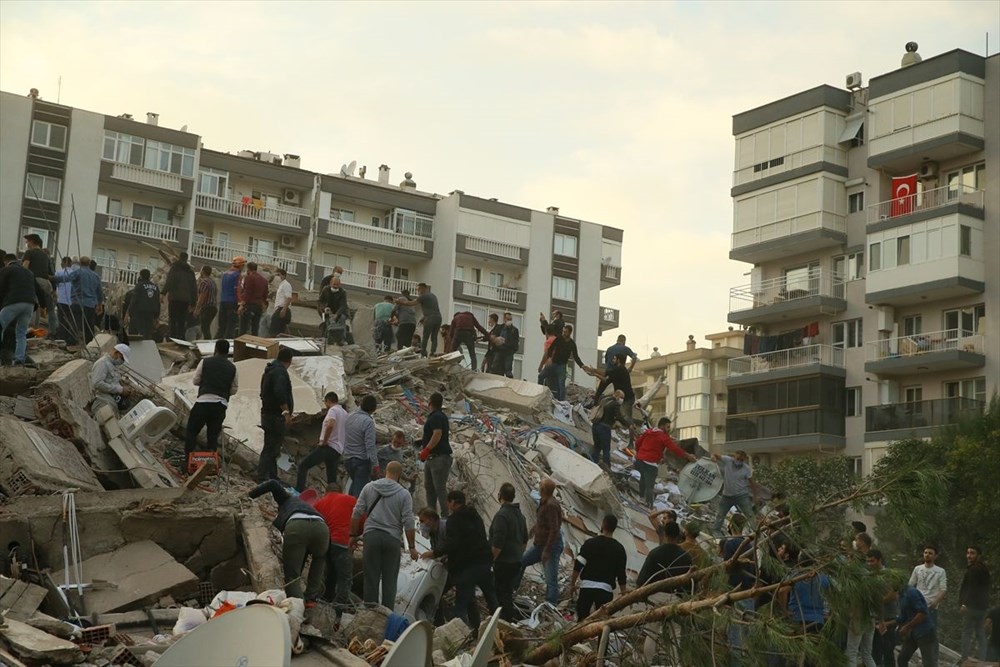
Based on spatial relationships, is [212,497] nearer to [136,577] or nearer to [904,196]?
[136,577]

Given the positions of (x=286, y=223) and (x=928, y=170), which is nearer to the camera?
(x=928, y=170)

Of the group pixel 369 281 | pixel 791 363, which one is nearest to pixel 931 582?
pixel 791 363

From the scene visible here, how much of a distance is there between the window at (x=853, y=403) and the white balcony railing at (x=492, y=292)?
78.3ft

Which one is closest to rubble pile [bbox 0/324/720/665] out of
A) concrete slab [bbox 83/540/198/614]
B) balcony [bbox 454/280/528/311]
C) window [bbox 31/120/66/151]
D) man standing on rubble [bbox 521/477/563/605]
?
concrete slab [bbox 83/540/198/614]

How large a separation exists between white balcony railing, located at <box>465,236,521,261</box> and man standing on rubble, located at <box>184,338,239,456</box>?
48.7 m

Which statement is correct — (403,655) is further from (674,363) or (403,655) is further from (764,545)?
(674,363)

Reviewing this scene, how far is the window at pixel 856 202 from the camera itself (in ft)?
144

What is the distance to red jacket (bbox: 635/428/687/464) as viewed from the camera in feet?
57.0

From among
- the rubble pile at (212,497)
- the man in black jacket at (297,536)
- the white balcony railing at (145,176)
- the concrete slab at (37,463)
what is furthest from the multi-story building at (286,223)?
the man in black jacket at (297,536)

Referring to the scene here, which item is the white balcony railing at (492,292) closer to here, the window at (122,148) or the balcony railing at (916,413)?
the window at (122,148)

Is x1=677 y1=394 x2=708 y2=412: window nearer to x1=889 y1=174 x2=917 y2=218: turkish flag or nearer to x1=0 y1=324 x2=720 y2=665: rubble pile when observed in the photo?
x1=889 y1=174 x2=917 y2=218: turkish flag

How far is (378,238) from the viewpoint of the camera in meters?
61.2

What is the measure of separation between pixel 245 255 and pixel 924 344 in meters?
30.1

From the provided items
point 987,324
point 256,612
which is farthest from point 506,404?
point 987,324
